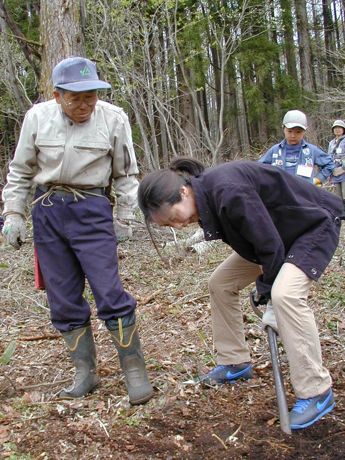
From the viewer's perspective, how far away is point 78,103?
2.84m

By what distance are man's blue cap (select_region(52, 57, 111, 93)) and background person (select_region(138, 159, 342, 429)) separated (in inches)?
24.2

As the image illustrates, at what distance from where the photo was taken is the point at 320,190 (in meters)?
2.81

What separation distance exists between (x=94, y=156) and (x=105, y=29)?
24.2 feet

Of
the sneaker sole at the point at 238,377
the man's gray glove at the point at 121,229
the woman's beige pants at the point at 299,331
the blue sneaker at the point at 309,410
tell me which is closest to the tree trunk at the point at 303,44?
the man's gray glove at the point at 121,229

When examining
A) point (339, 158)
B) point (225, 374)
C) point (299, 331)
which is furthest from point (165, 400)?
point (339, 158)

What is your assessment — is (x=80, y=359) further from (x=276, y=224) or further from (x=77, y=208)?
(x=276, y=224)

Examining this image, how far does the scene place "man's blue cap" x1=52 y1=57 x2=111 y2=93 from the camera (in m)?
2.77

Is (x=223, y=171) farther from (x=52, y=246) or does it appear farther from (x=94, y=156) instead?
(x=52, y=246)

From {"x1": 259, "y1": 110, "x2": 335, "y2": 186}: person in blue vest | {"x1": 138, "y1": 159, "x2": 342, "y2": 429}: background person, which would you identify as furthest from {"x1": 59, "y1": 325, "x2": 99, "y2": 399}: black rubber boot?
{"x1": 259, "y1": 110, "x2": 335, "y2": 186}: person in blue vest

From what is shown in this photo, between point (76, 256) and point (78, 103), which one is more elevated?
point (78, 103)

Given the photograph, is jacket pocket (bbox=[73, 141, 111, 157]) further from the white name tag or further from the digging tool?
the white name tag

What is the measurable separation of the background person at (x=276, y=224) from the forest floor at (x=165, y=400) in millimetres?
276

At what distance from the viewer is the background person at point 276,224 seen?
2467mm

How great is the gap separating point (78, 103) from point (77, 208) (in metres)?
0.58
